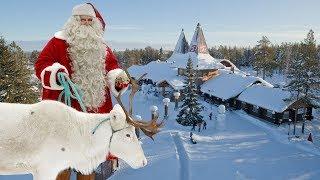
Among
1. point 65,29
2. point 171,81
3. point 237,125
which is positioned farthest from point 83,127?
point 171,81

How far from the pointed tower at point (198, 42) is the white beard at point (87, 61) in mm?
41865

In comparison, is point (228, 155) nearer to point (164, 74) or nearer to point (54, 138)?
point (54, 138)

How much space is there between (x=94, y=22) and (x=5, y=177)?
7533 mm

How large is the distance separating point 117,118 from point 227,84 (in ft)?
119

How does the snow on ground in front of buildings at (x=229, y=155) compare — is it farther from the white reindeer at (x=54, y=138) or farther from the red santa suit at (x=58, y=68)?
the white reindeer at (x=54, y=138)

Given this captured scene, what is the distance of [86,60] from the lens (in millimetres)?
4703

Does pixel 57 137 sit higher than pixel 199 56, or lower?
lower

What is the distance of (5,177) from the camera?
10.7m

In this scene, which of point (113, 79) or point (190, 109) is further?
point (190, 109)

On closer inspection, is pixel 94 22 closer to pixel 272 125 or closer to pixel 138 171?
pixel 138 171

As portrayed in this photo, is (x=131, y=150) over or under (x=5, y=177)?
A: over

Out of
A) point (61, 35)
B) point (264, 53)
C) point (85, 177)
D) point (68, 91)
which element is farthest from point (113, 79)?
point (264, 53)

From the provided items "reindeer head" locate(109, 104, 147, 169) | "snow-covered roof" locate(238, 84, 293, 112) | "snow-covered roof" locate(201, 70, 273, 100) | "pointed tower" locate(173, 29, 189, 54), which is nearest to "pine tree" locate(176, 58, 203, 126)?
"snow-covered roof" locate(238, 84, 293, 112)

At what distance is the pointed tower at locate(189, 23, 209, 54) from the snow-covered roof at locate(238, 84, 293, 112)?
11.9m
